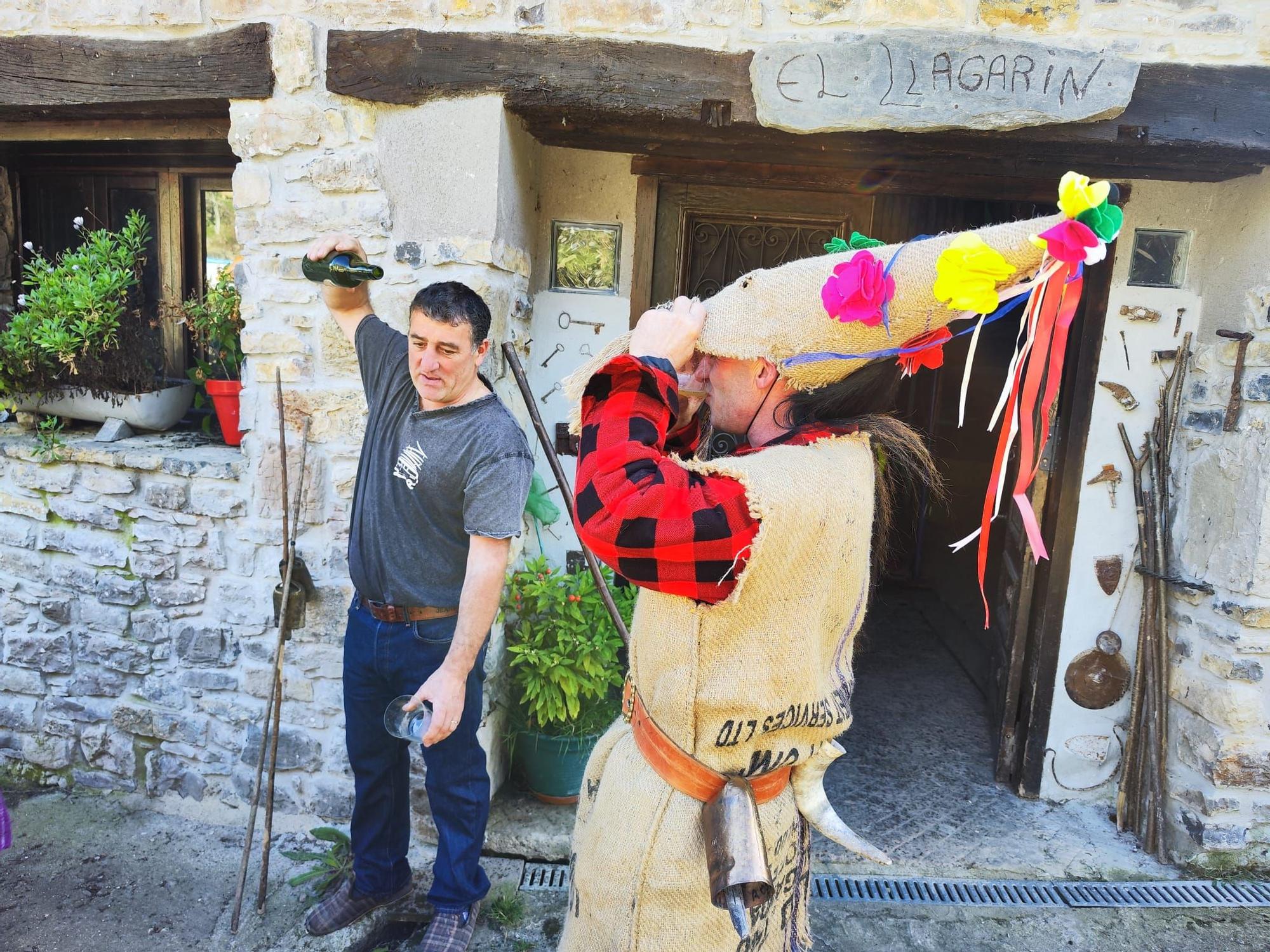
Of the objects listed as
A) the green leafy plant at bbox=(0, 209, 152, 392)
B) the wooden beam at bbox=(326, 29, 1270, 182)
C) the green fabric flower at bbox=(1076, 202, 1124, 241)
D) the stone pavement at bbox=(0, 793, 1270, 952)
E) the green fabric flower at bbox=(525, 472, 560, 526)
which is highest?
the wooden beam at bbox=(326, 29, 1270, 182)

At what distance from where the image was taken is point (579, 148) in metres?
3.58

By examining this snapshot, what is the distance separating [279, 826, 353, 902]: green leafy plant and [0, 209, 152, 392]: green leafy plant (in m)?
2.06

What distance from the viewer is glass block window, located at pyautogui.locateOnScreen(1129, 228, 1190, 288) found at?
3592mm

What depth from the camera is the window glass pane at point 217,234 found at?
4141 millimetres

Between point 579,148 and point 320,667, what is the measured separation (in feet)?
7.63

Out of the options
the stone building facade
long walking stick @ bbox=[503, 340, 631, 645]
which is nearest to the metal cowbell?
long walking stick @ bbox=[503, 340, 631, 645]

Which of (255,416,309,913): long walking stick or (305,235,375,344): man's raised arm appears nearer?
(305,235,375,344): man's raised arm

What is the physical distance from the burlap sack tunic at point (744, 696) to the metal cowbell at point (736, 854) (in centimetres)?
5

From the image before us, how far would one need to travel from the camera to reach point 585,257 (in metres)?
3.72

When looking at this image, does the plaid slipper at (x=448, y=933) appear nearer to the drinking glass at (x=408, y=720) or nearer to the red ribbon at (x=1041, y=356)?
the drinking glass at (x=408, y=720)

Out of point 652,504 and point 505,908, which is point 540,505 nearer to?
point 505,908

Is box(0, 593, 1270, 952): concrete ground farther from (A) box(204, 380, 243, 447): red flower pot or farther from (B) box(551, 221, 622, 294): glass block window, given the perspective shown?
(B) box(551, 221, 622, 294): glass block window

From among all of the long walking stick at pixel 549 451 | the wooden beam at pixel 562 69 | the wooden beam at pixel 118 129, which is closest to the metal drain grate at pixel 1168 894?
the long walking stick at pixel 549 451

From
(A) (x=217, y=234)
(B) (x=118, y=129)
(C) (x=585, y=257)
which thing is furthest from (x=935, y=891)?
(B) (x=118, y=129)
